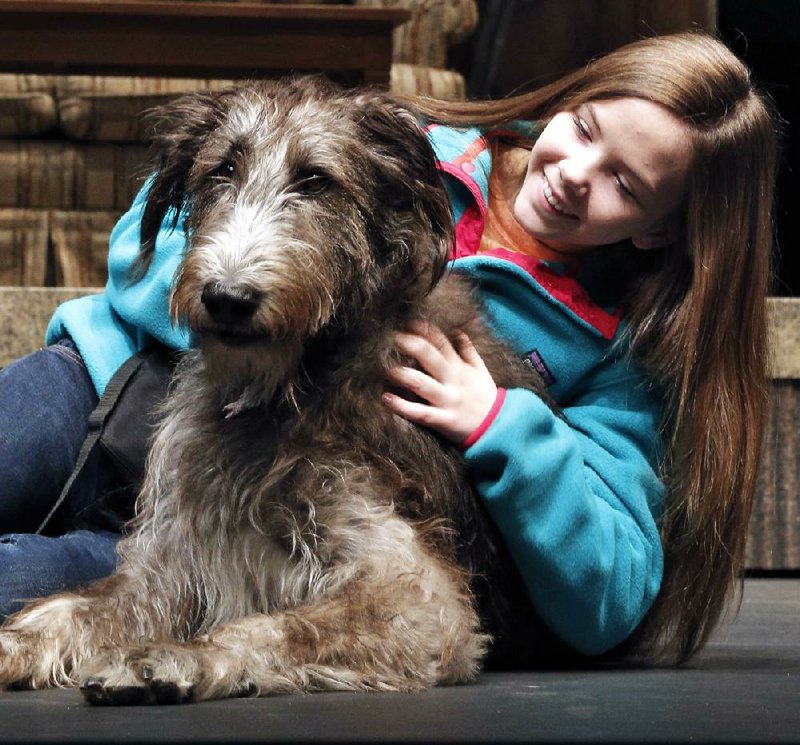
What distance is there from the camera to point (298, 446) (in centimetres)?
252

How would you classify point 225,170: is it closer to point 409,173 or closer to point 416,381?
point 409,173

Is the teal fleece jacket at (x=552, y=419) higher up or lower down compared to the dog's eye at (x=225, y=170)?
lower down

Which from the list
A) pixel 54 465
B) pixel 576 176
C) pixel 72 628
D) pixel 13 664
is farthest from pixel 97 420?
pixel 576 176

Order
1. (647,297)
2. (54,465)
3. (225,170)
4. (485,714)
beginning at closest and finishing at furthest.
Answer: (485,714), (225,170), (647,297), (54,465)

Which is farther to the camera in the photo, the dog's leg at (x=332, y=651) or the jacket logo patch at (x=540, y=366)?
the jacket logo patch at (x=540, y=366)

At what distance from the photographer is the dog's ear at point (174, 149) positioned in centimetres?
260

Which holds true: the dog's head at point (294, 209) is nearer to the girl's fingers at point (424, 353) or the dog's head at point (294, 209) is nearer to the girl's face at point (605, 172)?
the girl's fingers at point (424, 353)

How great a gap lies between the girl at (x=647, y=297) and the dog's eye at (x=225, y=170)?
521mm

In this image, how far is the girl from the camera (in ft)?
9.41

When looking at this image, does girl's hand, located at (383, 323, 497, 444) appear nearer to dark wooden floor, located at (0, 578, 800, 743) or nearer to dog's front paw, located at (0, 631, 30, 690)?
dark wooden floor, located at (0, 578, 800, 743)

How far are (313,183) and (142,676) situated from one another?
2.83 feet

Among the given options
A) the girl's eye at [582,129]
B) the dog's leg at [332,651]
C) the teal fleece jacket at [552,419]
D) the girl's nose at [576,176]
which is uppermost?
the girl's eye at [582,129]

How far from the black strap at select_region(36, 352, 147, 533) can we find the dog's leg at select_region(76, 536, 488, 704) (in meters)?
0.80

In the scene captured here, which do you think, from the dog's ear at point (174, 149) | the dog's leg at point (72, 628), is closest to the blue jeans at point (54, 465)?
the dog's leg at point (72, 628)
